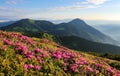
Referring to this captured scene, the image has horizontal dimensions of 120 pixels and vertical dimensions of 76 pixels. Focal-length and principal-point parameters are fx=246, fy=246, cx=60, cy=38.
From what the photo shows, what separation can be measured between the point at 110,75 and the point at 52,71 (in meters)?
7.83

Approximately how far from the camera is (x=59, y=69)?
2003 centimetres

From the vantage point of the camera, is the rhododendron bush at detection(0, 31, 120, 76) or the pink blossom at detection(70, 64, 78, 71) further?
the pink blossom at detection(70, 64, 78, 71)

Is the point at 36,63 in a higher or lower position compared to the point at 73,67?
higher

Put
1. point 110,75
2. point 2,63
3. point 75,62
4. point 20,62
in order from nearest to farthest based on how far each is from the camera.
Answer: point 2,63, point 20,62, point 75,62, point 110,75

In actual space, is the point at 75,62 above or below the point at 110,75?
above

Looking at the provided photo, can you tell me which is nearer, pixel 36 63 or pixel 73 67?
pixel 36 63

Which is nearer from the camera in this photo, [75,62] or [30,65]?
[30,65]

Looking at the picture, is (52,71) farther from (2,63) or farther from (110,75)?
(110,75)

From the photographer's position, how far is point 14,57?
18.4 meters

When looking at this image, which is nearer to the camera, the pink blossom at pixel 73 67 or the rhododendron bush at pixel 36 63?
the rhododendron bush at pixel 36 63

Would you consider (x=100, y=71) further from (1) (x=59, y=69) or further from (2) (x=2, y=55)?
(2) (x=2, y=55)

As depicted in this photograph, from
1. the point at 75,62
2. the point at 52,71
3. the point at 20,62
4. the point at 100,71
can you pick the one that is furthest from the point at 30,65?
the point at 100,71

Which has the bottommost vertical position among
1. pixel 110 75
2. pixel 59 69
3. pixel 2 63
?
pixel 110 75

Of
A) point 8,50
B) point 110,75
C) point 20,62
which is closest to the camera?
point 20,62
